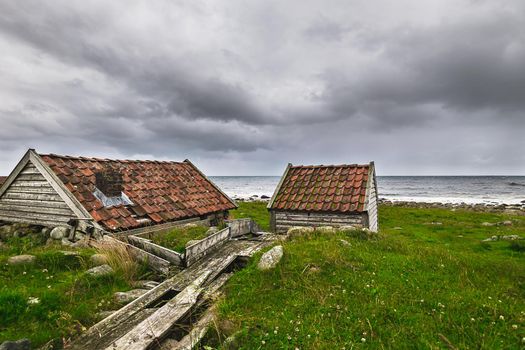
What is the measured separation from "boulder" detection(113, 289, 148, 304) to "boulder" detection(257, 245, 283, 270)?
2.55 m

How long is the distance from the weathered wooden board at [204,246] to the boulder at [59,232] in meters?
4.92

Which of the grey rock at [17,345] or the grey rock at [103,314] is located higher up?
the grey rock at [17,345]

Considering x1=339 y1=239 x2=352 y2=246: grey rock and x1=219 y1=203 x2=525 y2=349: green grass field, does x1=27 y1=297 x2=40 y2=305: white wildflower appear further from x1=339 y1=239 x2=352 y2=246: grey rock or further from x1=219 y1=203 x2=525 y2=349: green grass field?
x1=339 y1=239 x2=352 y2=246: grey rock

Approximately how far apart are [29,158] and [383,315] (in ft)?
40.5

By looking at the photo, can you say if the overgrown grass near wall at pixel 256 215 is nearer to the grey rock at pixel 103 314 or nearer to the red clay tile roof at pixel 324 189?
the red clay tile roof at pixel 324 189

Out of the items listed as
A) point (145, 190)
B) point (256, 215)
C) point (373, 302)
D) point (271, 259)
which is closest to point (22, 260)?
point (145, 190)

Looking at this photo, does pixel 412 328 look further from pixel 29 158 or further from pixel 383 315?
pixel 29 158

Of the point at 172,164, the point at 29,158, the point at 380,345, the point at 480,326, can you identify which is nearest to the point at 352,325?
the point at 380,345

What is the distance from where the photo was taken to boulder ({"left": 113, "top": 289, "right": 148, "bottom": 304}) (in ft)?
17.7

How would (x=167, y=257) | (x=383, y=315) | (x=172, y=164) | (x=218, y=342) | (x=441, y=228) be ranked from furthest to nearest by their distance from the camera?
(x=441, y=228)
(x=172, y=164)
(x=167, y=257)
(x=383, y=315)
(x=218, y=342)

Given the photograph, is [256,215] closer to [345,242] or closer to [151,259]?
[345,242]

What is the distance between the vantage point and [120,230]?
908 centimetres

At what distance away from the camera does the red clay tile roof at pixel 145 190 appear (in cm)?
947

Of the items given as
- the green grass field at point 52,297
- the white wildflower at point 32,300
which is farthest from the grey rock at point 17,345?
the white wildflower at point 32,300
